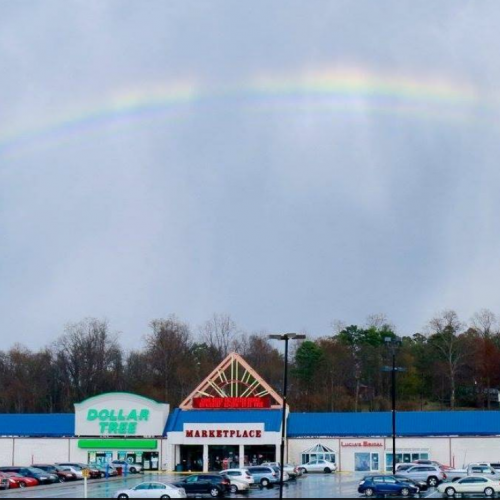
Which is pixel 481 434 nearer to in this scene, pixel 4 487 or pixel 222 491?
pixel 222 491

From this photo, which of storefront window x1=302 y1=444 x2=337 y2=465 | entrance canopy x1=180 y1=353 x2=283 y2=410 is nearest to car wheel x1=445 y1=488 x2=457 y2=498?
storefront window x1=302 y1=444 x2=337 y2=465

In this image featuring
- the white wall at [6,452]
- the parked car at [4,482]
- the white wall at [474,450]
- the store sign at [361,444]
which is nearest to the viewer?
the parked car at [4,482]

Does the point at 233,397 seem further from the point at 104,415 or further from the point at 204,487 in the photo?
the point at 204,487

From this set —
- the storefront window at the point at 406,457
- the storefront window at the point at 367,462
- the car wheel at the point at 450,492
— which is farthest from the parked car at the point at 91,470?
the car wheel at the point at 450,492

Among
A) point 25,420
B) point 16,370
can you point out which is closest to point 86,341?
point 16,370

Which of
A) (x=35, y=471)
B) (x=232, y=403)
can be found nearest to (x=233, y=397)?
(x=232, y=403)

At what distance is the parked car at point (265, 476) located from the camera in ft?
211

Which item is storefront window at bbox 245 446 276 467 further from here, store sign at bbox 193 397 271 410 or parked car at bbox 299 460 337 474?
parked car at bbox 299 460 337 474

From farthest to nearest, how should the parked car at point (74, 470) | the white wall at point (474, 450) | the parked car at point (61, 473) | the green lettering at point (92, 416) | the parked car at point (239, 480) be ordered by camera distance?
1. the green lettering at point (92, 416)
2. the white wall at point (474, 450)
3. the parked car at point (74, 470)
4. the parked car at point (61, 473)
5. the parked car at point (239, 480)

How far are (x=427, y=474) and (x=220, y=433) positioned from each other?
23664mm

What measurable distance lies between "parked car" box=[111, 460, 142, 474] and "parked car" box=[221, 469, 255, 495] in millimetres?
21194

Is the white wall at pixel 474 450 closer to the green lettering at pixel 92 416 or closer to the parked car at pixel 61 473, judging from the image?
the parked car at pixel 61 473

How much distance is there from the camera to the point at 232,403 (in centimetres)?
8306

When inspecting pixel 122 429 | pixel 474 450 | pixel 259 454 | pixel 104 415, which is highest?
pixel 104 415
